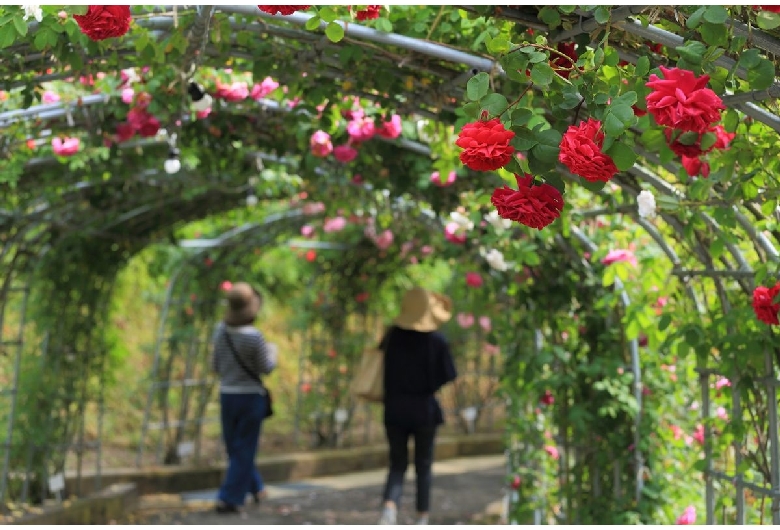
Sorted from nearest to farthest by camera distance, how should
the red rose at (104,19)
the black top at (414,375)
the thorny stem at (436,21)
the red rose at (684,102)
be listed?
the red rose at (684,102), the red rose at (104,19), the thorny stem at (436,21), the black top at (414,375)

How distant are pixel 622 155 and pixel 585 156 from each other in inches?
3.4

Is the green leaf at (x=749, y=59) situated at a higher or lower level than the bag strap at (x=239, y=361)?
higher

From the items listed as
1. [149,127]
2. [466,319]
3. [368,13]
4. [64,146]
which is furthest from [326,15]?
[466,319]

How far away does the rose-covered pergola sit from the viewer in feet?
6.37

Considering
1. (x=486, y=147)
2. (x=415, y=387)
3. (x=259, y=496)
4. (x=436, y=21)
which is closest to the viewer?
(x=486, y=147)

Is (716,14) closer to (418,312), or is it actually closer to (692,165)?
(692,165)

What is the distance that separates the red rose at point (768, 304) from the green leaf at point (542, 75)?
40.2 inches

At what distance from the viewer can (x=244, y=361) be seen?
6391 millimetres

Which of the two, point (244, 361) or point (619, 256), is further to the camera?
point (244, 361)

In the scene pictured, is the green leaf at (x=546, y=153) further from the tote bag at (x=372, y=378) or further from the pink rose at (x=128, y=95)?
the tote bag at (x=372, y=378)

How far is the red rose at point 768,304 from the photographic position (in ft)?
8.47

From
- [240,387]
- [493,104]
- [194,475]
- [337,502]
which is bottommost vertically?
[337,502]

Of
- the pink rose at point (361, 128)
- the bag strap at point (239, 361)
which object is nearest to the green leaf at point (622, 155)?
the pink rose at point (361, 128)

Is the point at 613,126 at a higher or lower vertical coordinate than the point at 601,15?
lower
